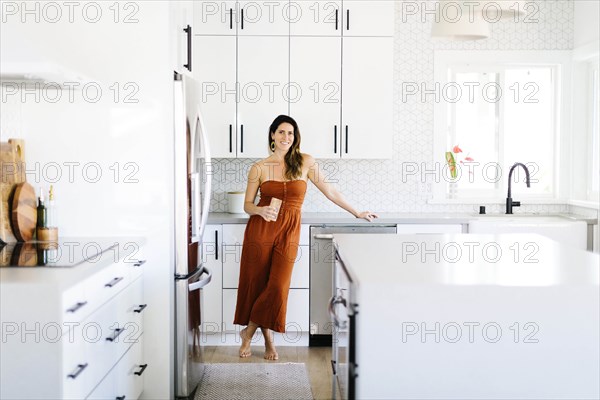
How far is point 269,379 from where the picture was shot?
4434 mm

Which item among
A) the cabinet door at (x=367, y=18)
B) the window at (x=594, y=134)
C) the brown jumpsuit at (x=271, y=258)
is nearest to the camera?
the brown jumpsuit at (x=271, y=258)

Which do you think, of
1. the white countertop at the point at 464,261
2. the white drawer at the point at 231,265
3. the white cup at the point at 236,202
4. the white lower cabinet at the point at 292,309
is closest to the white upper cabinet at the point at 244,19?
the white cup at the point at 236,202

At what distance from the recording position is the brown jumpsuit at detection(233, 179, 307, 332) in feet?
15.7

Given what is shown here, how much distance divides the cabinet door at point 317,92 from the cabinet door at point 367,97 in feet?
0.21

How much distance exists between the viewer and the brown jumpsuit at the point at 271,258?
479 centimetres

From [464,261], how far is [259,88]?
263 cm

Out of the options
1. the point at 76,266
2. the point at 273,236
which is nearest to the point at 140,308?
the point at 76,266

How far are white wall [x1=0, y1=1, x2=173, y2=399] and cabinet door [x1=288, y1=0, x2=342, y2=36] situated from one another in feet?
5.77

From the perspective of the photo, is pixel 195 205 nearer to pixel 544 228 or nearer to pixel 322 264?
pixel 322 264

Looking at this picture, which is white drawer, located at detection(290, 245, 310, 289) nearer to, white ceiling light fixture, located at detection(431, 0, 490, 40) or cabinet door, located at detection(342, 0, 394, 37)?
cabinet door, located at detection(342, 0, 394, 37)

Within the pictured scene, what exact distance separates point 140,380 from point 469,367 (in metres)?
1.76

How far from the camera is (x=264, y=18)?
525cm

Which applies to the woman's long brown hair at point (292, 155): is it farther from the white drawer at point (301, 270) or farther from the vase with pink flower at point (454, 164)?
the vase with pink flower at point (454, 164)

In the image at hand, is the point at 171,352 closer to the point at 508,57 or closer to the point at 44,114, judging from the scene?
the point at 44,114
